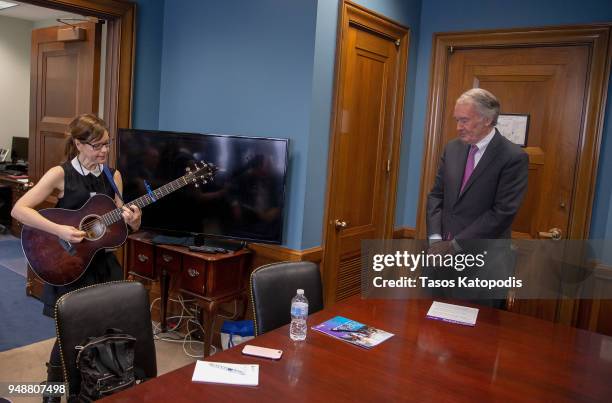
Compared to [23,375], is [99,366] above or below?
above

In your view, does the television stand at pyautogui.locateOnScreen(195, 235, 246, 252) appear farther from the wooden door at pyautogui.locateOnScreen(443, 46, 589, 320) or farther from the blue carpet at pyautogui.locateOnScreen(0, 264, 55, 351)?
the wooden door at pyautogui.locateOnScreen(443, 46, 589, 320)

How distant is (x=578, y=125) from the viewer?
3270 millimetres

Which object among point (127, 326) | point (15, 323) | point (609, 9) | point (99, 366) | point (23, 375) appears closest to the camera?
point (99, 366)

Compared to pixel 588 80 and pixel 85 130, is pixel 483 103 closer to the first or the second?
→ pixel 588 80

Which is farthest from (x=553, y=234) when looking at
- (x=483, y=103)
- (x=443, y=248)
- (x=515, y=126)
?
(x=483, y=103)

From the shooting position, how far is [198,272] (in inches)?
118

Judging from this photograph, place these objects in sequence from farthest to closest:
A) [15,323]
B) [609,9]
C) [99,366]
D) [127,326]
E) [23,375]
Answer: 1. [15,323]
2. [609,9]
3. [23,375]
4. [127,326]
5. [99,366]

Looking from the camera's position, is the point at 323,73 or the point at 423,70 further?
the point at 423,70

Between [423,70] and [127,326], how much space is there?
2863 mm

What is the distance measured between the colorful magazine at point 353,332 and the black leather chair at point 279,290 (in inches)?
10.1

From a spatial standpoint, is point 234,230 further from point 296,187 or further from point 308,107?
point 308,107

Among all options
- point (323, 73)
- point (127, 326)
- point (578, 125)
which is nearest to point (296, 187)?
point (323, 73)

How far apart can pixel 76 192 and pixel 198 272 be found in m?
0.85

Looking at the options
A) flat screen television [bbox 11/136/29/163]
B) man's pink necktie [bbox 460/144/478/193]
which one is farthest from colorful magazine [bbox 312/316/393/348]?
flat screen television [bbox 11/136/29/163]
